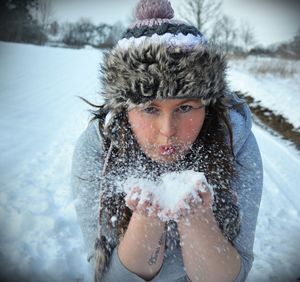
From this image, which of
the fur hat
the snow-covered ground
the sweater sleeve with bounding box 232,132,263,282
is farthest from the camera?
the snow-covered ground

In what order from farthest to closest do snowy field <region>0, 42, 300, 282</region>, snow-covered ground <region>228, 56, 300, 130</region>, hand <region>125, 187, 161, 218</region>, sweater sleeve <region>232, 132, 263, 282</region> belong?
snow-covered ground <region>228, 56, 300, 130</region>
snowy field <region>0, 42, 300, 282</region>
sweater sleeve <region>232, 132, 263, 282</region>
hand <region>125, 187, 161, 218</region>

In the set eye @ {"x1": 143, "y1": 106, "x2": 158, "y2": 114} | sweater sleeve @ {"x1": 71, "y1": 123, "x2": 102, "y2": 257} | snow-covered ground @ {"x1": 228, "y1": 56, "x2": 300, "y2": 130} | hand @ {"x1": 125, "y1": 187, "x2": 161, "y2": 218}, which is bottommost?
snow-covered ground @ {"x1": 228, "y1": 56, "x2": 300, "y2": 130}

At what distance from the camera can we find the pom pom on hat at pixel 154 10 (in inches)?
59.2

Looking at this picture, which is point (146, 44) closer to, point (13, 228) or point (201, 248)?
point (201, 248)

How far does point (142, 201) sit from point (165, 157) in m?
0.31

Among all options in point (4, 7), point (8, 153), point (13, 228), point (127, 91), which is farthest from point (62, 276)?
point (4, 7)

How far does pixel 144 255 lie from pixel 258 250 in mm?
1779

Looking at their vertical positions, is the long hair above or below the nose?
below

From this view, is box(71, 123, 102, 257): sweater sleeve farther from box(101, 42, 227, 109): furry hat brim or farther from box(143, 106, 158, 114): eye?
box(143, 106, 158, 114): eye

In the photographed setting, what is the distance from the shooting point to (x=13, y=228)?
265cm

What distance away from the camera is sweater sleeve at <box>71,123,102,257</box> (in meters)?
1.48

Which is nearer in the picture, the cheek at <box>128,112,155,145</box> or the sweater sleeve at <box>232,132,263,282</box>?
the cheek at <box>128,112,155,145</box>

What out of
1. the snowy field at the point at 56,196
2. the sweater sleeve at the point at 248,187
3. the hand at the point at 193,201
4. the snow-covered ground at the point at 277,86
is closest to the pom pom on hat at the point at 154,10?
the snowy field at the point at 56,196

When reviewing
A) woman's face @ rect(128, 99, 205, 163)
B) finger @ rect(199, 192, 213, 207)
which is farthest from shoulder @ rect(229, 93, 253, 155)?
finger @ rect(199, 192, 213, 207)
